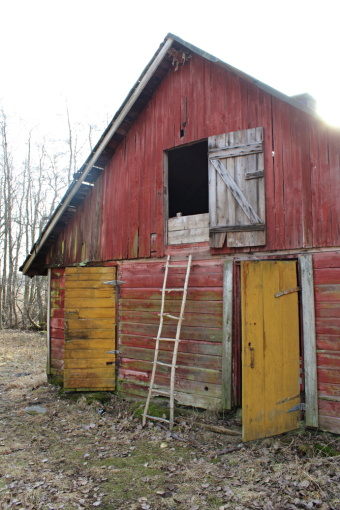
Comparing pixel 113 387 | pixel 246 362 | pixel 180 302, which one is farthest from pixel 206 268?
pixel 113 387

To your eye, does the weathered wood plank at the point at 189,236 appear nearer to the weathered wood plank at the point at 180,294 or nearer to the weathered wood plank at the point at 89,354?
the weathered wood plank at the point at 180,294

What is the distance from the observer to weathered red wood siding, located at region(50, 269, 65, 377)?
8993 millimetres

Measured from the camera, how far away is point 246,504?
3.82 m

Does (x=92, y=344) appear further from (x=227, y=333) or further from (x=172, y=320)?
(x=227, y=333)

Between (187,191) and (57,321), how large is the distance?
5180mm

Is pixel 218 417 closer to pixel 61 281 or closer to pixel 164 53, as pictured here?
pixel 61 281

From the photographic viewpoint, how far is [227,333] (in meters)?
5.98

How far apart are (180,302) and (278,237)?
7.37 ft

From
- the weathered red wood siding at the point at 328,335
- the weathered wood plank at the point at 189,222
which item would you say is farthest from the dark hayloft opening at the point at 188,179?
the weathered red wood siding at the point at 328,335

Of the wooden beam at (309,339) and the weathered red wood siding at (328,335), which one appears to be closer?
the weathered red wood siding at (328,335)

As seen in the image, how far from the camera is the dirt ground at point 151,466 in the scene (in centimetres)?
393

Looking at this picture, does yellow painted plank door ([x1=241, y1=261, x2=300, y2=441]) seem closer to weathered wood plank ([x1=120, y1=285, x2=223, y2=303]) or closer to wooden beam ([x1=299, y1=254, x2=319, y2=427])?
wooden beam ([x1=299, y1=254, x2=319, y2=427])

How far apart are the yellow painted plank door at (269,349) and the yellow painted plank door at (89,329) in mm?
3523

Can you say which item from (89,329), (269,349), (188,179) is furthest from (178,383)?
(188,179)
